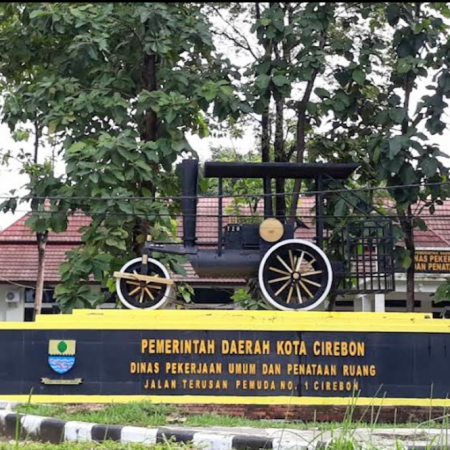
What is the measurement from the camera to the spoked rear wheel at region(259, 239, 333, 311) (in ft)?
30.2

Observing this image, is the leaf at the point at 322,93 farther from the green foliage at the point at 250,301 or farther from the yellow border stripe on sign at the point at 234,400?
the yellow border stripe on sign at the point at 234,400

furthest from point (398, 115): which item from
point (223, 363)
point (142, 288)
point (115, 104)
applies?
point (223, 363)

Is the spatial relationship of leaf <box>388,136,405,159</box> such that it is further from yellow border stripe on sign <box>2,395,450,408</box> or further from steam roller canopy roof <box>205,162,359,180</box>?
yellow border stripe on sign <box>2,395,450,408</box>

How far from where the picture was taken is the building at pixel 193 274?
1570cm

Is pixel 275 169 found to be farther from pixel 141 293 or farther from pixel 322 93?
pixel 322 93

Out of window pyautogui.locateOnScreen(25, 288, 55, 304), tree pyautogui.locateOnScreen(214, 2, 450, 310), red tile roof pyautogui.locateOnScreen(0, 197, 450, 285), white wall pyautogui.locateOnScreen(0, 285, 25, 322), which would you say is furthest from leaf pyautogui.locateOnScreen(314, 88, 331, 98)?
window pyautogui.locateOnScreen(25, 288, 55, 304)

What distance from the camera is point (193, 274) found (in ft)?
53.3

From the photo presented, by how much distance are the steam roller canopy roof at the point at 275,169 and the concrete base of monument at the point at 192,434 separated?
322cm

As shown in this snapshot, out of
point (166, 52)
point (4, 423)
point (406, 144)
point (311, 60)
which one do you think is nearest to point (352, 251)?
point (406, 144)

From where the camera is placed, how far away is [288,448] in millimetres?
5980

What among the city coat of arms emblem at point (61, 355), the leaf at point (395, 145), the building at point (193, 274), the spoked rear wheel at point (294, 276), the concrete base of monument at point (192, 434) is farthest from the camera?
the building at point (193, 274)

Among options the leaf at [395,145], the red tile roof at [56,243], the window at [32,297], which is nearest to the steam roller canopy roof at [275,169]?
the leaf at [395,145]

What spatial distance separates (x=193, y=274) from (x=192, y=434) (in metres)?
9.43

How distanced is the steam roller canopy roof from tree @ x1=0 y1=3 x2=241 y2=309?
143 cm
